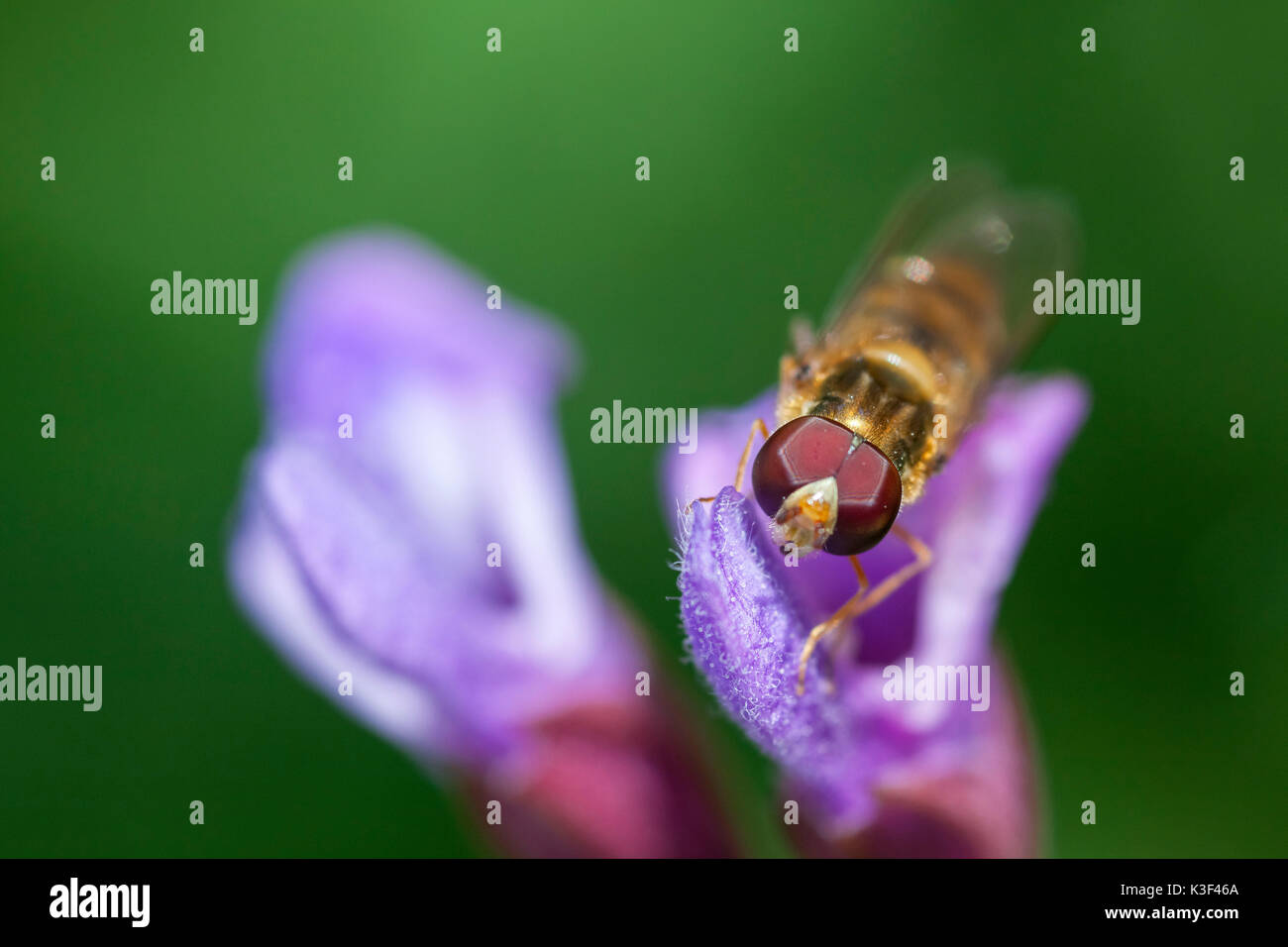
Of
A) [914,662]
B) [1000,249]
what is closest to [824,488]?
[914,662]

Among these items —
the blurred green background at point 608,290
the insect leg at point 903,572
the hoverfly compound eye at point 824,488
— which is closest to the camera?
the hoverfly compound eye at point 824,488

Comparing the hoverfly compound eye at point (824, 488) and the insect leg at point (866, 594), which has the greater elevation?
the hoverfly compound eye at point (824, 488)

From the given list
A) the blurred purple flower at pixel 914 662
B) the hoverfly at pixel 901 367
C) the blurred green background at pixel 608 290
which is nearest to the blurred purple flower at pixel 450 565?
the blurred purple flower at pixel 914 662

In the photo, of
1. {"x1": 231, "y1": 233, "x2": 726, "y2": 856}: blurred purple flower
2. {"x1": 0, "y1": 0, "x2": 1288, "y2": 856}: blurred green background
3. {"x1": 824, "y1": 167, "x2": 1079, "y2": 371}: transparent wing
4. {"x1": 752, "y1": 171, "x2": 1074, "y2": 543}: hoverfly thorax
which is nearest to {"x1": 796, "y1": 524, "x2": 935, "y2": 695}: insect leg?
{"x1": 752, "y1": 171, "x2": 1074, "y2": 543}: hoverfly thorax

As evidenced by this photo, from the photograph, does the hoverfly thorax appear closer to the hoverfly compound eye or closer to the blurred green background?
the hoverfly compound eye

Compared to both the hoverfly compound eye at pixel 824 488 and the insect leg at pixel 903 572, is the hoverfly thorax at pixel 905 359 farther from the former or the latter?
the insect leg at pixel 903 572

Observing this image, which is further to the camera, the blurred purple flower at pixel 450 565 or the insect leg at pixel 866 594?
the blurred purple flower at pixel 450 565

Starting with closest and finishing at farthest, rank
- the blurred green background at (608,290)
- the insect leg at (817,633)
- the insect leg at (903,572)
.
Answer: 1. the insect leg at (817,633)
2. the insect leg at (903,572)
3. the blurred green background at (608,290)
